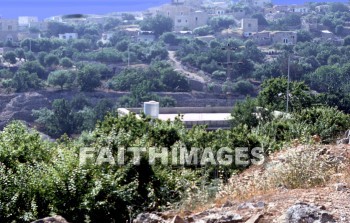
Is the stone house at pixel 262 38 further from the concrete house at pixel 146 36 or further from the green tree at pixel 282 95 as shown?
the green tree at pixel 282 95

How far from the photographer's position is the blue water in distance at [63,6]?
121m

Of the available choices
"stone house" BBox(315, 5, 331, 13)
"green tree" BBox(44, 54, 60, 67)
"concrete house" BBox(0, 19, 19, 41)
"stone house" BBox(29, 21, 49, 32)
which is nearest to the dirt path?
"green tree" BBox(44, 54, 60, 67)

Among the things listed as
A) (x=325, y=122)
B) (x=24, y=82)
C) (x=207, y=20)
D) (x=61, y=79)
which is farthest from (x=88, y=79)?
(x=207, y=20)

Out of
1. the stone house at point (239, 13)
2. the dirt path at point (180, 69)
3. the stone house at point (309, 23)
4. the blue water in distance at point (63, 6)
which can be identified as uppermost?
the blue water in distance at point (63, 6)

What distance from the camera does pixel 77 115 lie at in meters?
28.1

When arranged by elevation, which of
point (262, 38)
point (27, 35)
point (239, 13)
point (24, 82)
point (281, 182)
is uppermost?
point (239, 13)

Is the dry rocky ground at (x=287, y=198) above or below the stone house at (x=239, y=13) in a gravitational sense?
below

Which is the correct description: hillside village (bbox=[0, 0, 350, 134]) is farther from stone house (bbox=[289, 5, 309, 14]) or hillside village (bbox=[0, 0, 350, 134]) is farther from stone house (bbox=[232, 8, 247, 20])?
stone house (bbox=[289, 5, 309, 14])

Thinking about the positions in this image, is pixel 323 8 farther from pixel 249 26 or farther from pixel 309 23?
pixel 249 26

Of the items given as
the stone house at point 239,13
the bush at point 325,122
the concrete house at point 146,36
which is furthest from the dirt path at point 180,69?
the stone house at point 239,13

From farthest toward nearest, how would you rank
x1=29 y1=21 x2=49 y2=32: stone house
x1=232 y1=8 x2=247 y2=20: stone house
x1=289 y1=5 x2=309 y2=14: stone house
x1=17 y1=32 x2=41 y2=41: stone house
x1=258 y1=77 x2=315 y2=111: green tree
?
1. x1=289 y1=5 x2=309 y2=14: stone house
2. x1=232 y1=8 x2=247 y2=20: stone house
3. x1=29 y1=21 x2=49 y2=32: stone house
4. x1=17 y1=32 x2=41 y2=41: stone house
5. x1=258 y1=77 x2=315 y2=111: green tree

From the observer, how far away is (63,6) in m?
127

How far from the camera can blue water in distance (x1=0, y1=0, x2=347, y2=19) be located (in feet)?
396

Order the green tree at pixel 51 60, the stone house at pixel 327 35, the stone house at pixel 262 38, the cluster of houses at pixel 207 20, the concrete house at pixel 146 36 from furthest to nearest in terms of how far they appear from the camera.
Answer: the concrete house at pixel 146 36 < the stone house at pixel 327 35 < the cluster of houses at pixel 207 20 < the stone house at pixel 262 38 < the green tree at pixel 51 60
